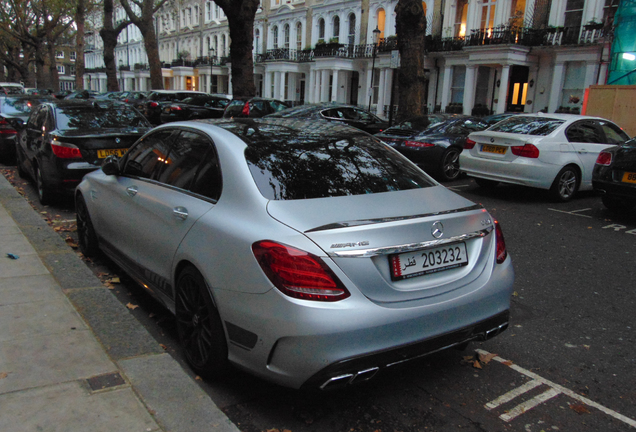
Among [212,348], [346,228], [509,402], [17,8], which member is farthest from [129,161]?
[17,8]

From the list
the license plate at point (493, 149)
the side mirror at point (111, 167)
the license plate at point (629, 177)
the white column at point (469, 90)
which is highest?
the white column at point (469, 90)

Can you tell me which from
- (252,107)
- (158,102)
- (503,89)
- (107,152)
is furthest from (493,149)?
(158,102)

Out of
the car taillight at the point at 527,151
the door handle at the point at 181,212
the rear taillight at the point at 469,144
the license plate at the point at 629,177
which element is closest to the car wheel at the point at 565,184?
the car taillight at the point at 527,151

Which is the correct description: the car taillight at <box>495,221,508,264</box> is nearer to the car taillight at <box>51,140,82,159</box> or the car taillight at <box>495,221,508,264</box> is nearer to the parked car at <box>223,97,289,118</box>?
the car taillight at <box>51,140,82,159</box>

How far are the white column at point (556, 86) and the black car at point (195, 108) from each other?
15363 millimetres

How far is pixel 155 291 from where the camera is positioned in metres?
4.01

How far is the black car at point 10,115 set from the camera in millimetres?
12940

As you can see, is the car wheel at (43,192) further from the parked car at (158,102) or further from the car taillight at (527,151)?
the parked car at (158,102)

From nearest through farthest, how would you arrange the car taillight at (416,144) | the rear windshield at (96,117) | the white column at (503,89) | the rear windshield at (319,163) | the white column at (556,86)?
1. the rear windshield at (319,163)
2. the rear windshield at (96,117)
3. the car taillight at (416,144)
4. the white column at (556,86)
5. the white column at (503,89)

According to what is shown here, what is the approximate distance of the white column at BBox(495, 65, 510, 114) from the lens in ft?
86.8

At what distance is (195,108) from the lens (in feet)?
74.8

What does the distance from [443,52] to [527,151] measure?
74.7 ft

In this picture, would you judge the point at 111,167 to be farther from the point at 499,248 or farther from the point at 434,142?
the point at 434,142

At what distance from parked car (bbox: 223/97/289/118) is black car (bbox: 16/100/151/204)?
9611mm
